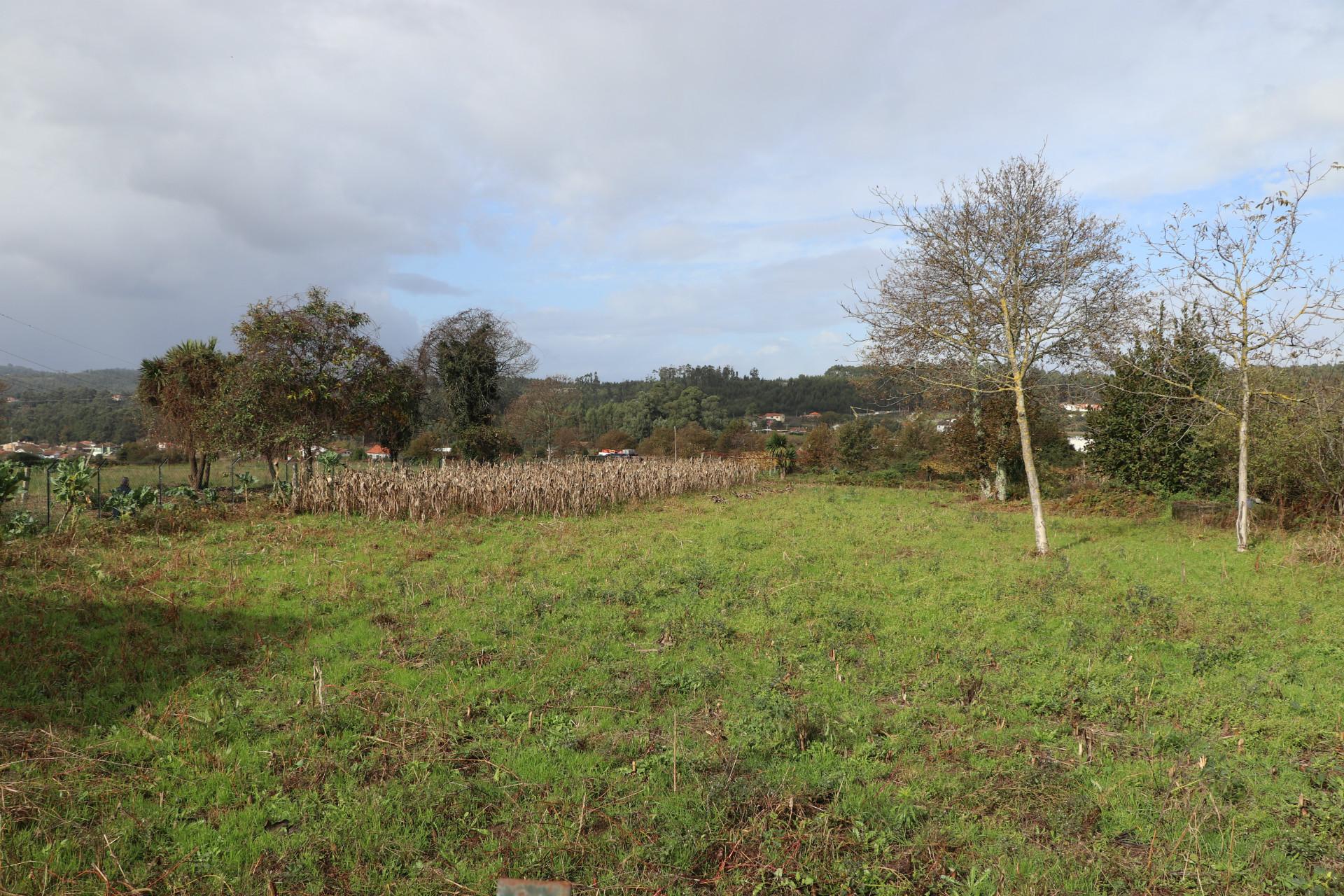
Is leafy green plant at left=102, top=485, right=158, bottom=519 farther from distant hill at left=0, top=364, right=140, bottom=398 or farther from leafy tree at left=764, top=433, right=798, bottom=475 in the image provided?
distant hill at left=0, top=364, right=140, bottom=398

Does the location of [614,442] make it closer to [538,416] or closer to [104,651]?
[538,416]

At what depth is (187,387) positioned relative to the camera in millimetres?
17781

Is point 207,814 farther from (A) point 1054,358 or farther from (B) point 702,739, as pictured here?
(A) point 1054,358

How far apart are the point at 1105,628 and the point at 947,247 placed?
22.7 ft

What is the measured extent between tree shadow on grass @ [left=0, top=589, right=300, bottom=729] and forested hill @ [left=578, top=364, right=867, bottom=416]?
51355 millimetres

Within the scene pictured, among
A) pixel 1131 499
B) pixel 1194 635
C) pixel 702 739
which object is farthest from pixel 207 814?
pixel 1131 499

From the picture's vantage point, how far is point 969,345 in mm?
11977

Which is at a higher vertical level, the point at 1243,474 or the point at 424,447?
the point at 1243,474

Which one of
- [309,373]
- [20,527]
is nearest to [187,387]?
[309,373]

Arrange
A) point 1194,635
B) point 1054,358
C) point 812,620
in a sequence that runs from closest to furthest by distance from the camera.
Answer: point 1194,635 → point 812,620 → point 1054,358

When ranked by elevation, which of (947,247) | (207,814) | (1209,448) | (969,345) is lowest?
(207,814)

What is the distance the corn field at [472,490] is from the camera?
13.7 metres

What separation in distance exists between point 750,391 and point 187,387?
55512 millimetres

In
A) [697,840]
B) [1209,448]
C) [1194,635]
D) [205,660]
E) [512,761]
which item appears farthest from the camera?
[1209,448]
